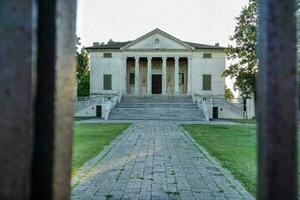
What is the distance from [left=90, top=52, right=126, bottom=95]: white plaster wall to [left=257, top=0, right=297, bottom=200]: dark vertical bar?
48.4 metres

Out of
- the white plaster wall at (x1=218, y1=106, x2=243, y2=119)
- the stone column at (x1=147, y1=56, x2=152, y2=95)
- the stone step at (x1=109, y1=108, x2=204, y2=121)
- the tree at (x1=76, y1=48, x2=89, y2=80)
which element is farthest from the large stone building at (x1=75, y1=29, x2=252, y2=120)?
the tree at (x1=76, y1=48, x2=89, y2=80)

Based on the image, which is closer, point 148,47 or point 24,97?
point 24,97

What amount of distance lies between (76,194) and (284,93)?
453cm

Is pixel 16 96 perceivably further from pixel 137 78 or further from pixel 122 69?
pixel 122 69

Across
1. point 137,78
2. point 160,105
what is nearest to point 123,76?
point 137,78

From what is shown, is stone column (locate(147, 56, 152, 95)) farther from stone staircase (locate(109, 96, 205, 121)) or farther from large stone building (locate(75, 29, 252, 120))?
stone staircase (locate(109, 96, 205, 121))

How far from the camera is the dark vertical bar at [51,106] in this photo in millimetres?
1016

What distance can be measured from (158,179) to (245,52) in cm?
3054

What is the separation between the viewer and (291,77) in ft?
3.37

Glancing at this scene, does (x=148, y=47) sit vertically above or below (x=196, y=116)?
above

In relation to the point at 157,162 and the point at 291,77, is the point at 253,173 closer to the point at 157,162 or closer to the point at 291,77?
the point at 157,162

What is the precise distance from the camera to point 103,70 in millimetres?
49781

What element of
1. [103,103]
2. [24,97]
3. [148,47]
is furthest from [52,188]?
[148,47]

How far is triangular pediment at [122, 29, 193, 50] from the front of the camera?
48406 mm
